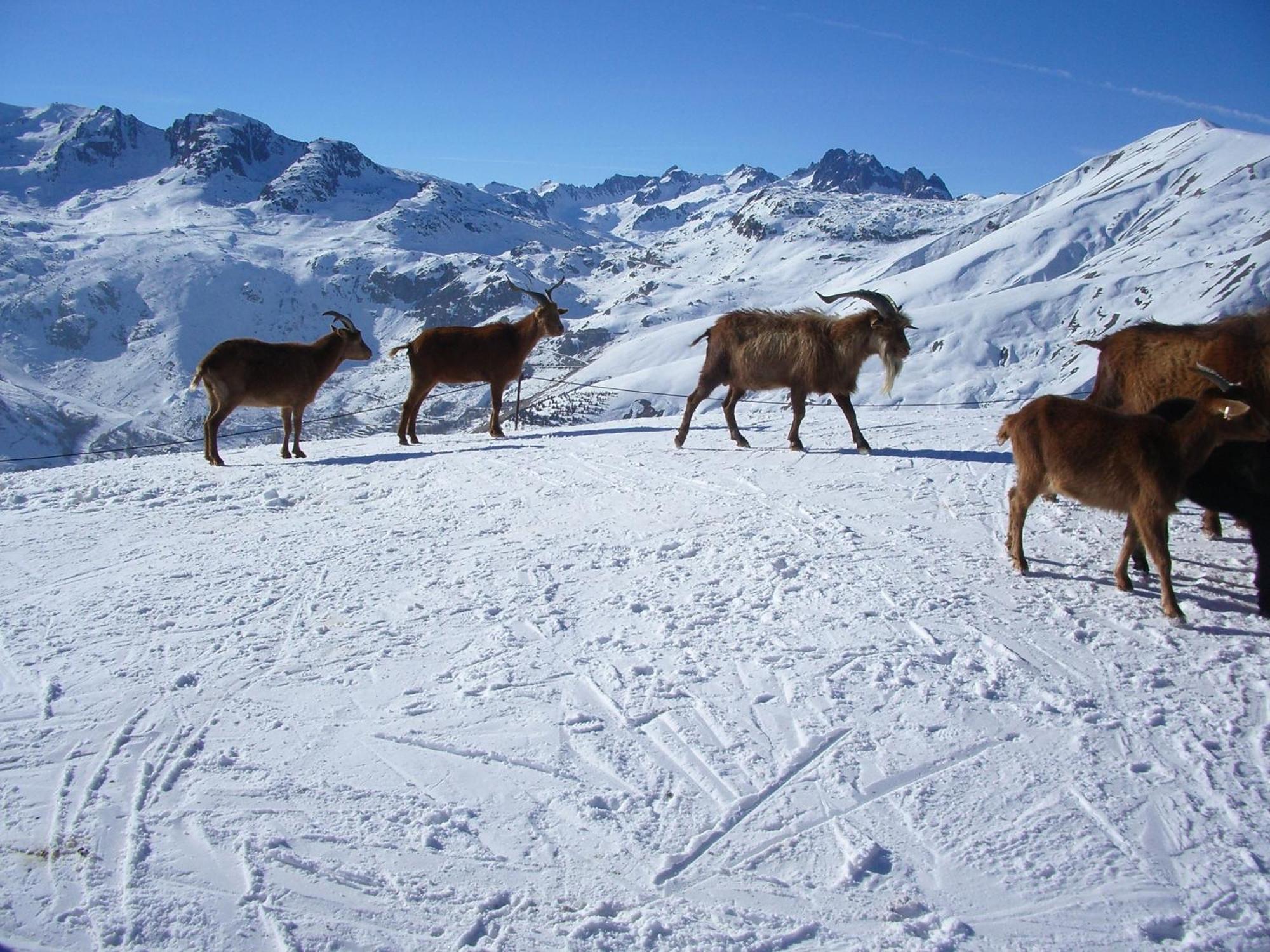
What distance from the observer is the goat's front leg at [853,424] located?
10438mm

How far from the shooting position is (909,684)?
183 inches

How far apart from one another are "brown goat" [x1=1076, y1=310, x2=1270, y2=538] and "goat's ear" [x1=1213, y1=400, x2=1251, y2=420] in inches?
41.9

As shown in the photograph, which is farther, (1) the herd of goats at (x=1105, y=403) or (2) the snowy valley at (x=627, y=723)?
(1) the herd of goats at (x=1105, y=403)

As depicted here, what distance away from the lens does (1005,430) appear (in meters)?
6.55

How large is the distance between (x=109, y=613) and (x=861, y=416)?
39.1ft

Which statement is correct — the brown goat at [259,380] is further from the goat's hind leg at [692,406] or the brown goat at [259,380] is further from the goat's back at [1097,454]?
the goat's back at [1097,454]

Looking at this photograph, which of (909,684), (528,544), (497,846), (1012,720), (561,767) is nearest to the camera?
(497,846)

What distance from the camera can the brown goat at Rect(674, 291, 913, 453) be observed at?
10633 mm

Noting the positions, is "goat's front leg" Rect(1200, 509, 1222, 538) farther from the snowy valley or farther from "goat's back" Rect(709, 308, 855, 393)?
"goat's back" Rect(709, 308, 855, 393)

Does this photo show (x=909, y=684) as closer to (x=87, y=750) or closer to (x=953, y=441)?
(x=87, y=750)

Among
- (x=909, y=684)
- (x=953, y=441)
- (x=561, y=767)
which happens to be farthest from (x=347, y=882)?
(x=953, y=441)

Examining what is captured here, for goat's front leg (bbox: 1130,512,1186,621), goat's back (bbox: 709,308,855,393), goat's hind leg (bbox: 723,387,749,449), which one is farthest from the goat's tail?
goat's hind leg (bbox: 723,387,749,449)

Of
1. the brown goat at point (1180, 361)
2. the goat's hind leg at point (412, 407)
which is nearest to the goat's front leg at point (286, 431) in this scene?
the goat's hind leg at point (412, 407)

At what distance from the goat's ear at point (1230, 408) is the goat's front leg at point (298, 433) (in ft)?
35.7
